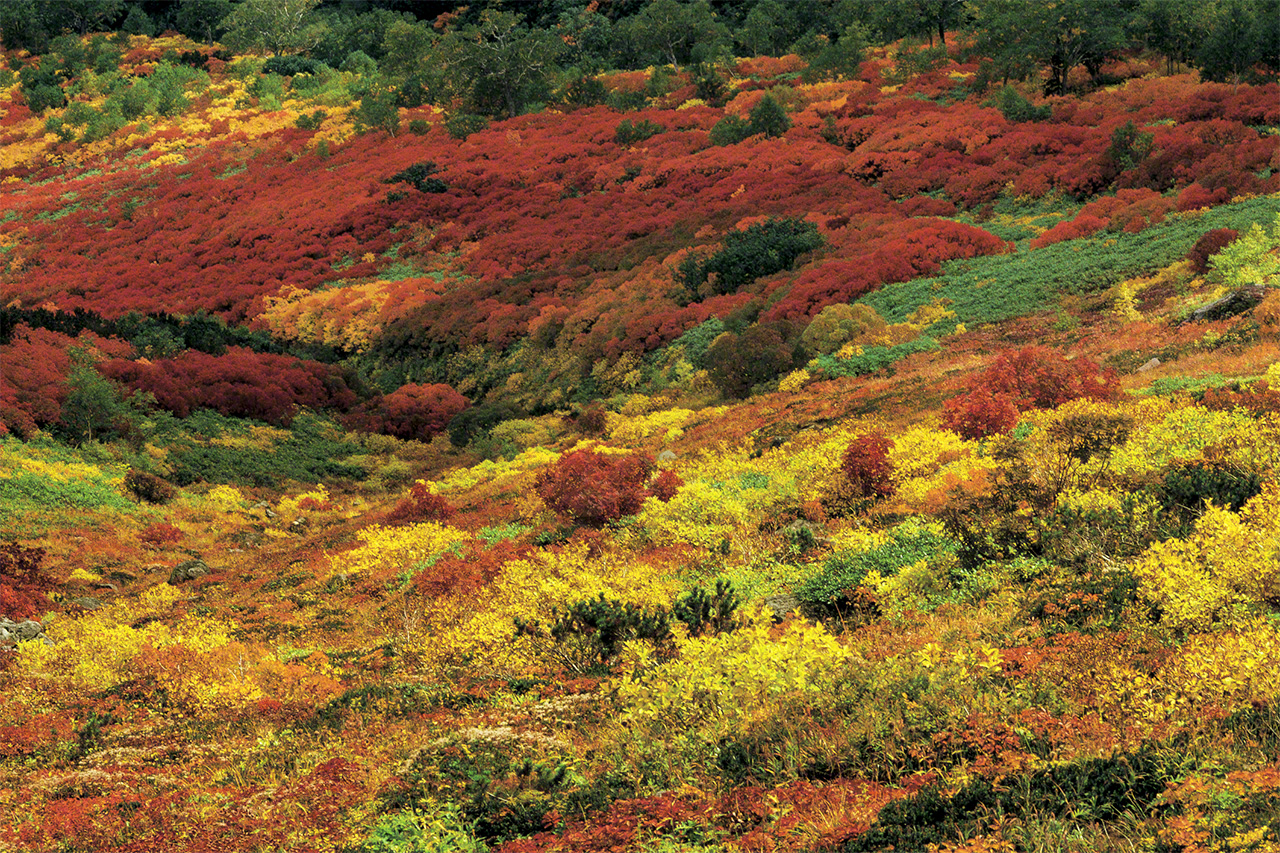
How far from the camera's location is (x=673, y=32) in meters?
76.4

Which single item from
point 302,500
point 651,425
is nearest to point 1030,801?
point 651,425

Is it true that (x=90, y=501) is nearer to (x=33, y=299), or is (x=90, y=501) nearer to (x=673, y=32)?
(x=33, y=299)

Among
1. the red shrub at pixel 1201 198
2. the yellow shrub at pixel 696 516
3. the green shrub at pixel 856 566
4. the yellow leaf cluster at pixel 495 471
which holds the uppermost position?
the green shrub at pixel 856 566

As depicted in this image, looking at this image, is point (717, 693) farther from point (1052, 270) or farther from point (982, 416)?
point (1052, 270)

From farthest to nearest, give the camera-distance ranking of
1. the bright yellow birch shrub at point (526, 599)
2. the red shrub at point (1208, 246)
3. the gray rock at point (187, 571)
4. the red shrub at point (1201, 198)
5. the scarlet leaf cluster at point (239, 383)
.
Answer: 1. the scarlet leaf cluster at point (239, 383)
2. the red shrub at point (1201, 198)
3. the red shrub at point (1208, 246)
4. the gray rock at point (187, 571)
5. the bright yellow birch shrub at point (526, 599)

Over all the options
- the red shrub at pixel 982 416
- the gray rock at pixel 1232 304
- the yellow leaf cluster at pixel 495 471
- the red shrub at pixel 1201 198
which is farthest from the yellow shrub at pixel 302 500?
the red shrub at pixel 1201 198

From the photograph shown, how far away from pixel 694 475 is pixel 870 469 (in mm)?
4155

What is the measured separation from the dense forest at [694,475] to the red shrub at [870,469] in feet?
0.26

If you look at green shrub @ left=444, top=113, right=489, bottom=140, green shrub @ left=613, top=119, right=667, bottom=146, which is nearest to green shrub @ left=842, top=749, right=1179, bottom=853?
green shrub @ left=613, top=119, right=667, bottom=146

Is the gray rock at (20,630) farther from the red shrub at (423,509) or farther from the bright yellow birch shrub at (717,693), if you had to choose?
the bright yellow birch shrub at (717,693)

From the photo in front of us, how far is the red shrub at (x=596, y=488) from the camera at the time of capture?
14.7 meters

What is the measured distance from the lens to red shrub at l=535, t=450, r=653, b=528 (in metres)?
14.7

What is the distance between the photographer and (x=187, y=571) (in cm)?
1898

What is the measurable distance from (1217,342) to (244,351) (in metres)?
31.4
